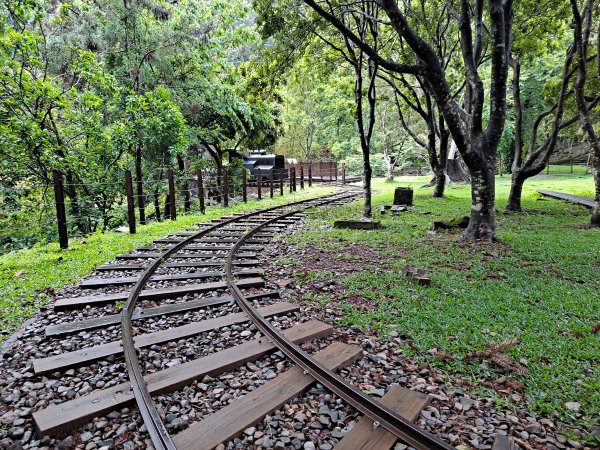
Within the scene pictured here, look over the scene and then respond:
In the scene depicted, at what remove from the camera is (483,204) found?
7652 millimetres

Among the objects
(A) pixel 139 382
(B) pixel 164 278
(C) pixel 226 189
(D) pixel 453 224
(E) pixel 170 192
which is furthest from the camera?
(C) pixel 226 189

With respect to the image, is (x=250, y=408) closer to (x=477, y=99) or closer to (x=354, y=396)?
(x=354, y=396)


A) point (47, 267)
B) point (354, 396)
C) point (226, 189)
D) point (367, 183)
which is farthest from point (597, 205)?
point (47, 267)

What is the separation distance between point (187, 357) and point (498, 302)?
379 centimetres

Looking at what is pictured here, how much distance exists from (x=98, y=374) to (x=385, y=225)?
8.23 m

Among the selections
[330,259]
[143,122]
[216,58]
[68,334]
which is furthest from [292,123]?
[68,334]

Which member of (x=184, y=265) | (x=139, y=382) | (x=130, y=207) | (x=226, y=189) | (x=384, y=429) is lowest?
(x=384, y=429)

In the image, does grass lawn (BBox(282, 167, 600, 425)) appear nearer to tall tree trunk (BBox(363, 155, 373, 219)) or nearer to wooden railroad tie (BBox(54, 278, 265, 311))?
wooden railroad tie (BBox(54, 278, 265, 311))

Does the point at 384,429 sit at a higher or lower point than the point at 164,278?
lower

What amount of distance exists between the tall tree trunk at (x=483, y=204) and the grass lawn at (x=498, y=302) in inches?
14.5

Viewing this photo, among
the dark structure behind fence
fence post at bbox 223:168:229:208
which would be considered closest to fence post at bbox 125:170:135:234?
the dark structure behind fence

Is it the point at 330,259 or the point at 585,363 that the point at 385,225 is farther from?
the point at 585,363

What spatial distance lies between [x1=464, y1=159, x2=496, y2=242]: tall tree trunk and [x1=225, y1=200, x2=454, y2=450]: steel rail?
5.60 m

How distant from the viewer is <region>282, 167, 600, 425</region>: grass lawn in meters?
3.16
